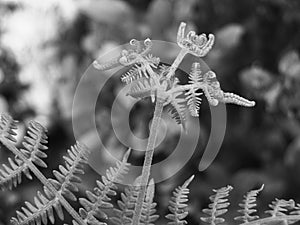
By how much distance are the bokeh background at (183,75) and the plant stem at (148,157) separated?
34.1 inches

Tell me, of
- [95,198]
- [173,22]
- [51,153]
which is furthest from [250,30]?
[95,198]

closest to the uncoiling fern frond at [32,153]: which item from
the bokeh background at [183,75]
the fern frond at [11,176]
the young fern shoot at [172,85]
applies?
the fern frond at [11,176]

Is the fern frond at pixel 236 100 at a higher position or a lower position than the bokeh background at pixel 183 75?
higher

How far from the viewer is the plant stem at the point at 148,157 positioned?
574mm

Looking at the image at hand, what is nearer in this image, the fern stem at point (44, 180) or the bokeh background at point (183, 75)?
the fern stem at point (44, 180)

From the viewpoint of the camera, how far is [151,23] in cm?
174

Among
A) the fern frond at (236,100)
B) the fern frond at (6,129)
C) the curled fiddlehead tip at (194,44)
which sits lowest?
the fern frond at (6,129)

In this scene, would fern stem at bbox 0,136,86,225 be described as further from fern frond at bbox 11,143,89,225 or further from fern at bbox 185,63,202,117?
fern at bbox 185,63,202,117

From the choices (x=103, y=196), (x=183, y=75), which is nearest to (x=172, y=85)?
(x=103, y=196)

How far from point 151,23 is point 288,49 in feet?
1.38

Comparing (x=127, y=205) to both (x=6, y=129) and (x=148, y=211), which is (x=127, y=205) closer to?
(x=148, y=211)

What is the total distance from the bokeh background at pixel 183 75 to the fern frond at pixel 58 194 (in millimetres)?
825

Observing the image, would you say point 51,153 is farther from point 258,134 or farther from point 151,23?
point 258,134

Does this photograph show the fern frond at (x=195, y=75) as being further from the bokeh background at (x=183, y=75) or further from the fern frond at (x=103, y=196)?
the bokeh background at (x=183, y=75)
